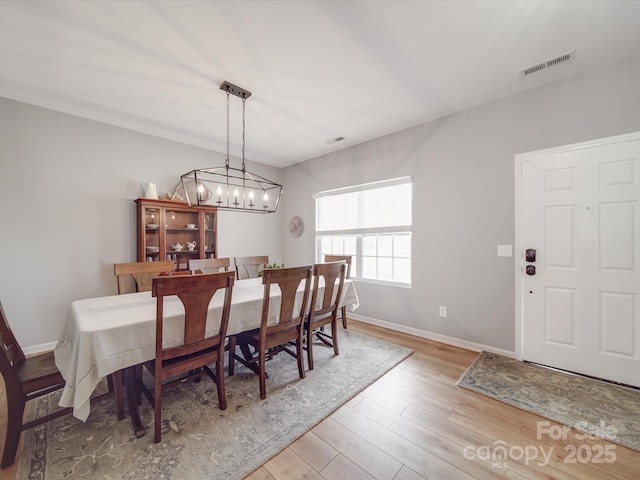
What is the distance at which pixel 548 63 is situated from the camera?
219 cm

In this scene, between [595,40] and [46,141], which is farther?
[46,141]

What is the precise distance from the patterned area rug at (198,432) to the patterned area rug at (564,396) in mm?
990

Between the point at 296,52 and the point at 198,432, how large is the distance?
2.87m

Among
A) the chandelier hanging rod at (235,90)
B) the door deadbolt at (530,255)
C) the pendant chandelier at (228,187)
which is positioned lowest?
the door deadbolt at (530,255)

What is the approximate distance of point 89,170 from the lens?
3.17 metres

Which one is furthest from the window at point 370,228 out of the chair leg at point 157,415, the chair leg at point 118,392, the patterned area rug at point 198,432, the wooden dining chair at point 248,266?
the chair leg at point 118,392

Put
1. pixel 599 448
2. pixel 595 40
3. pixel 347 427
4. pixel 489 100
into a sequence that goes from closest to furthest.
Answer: pixel 599 448 < pixel 347 427 < pixel 595 40 < pixel 489 100

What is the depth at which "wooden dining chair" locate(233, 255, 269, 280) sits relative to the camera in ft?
11.8

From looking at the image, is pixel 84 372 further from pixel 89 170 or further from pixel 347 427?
pixel 89 170

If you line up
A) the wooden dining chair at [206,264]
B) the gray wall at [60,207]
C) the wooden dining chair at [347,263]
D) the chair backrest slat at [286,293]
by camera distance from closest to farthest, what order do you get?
the chair backrest slat at [286,293] → the gray wall at [60,207] → the wooden dining chair at [206,264] → the wooden dining chair at [347,263]

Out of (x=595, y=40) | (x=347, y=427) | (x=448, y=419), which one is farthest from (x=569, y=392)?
(x=595, y=40)

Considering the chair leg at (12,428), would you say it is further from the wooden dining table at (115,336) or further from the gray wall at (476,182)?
the gray wall at (476,182)

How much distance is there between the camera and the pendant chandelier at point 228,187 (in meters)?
2.52

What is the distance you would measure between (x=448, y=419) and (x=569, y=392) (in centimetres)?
117
